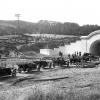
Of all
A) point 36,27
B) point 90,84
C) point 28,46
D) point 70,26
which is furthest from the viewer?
point 36,27

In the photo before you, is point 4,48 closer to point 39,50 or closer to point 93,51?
point 39,50

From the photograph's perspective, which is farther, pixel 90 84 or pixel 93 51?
pixel 93 51

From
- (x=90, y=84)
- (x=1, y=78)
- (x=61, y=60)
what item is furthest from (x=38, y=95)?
(x=61, y=60)

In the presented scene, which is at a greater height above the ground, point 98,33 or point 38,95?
point 98,33

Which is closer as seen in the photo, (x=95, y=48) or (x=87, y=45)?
(x=87, y=45)

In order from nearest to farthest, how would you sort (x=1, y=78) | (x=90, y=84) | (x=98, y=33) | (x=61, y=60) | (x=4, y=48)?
(x=90, y=84), (x=1, y=78), (x=61, y=60), (x=98, y=33), (x=4, y=48)

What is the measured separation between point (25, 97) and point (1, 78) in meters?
10.2

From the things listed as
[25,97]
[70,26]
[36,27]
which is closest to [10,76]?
[25,97]

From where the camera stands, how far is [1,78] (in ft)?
71.7

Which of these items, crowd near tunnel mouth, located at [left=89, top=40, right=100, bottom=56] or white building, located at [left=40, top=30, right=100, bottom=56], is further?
crowd near tunnel mouth, located at [left=89, top=40, right=100, bottom=56]

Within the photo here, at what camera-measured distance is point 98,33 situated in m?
52.6

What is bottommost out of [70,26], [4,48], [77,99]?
[77,99]

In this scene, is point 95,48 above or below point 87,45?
below

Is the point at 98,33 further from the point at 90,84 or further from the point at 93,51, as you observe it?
the point at 90,84
